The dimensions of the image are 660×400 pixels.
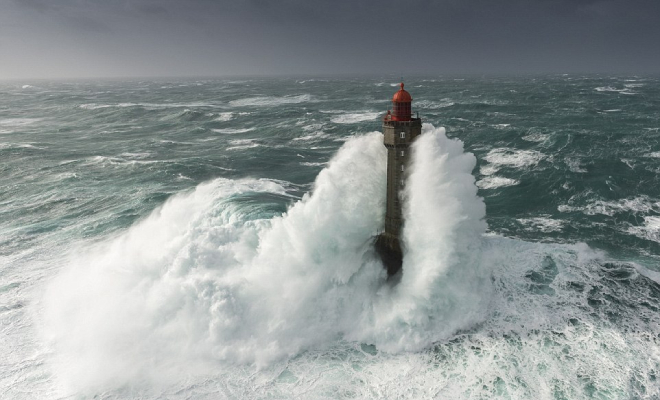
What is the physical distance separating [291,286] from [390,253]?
5354 mm

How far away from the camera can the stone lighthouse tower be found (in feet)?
61.3

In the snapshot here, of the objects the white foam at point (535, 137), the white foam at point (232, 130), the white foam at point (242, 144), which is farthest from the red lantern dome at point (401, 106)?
the white foam at point (232, 130)

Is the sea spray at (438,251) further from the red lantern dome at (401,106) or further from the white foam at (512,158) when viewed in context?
the white foam at (512,158)

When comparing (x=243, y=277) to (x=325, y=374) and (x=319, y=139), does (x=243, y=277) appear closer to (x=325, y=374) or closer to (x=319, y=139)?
(x=325, y=374)

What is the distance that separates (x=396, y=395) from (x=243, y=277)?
9.00m

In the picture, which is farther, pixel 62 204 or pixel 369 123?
pixel 369 123

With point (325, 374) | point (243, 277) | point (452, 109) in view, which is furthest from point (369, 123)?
point (325, 374)

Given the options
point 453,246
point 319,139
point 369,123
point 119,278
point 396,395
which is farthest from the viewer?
point 369,123

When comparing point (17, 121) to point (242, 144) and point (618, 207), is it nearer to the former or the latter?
point (242, 144)

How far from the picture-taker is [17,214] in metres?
30.9

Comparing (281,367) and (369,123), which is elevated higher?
(369,123)

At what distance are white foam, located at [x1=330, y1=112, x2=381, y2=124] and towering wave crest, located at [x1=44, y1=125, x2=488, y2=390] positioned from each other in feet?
151

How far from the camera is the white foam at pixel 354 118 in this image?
2662 inches

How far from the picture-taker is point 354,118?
70875 mm
